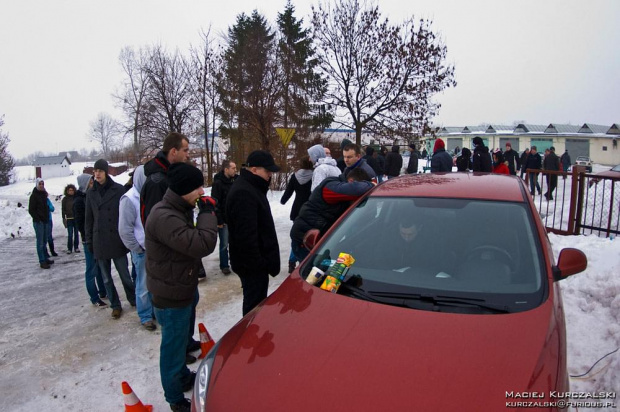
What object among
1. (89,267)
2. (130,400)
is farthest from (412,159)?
(130,400)

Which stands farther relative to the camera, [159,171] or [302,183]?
[302,183]

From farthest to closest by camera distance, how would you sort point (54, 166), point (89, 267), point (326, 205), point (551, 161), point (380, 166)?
point (54, 166) < point (551, 161) < point (380, 166) < point (89, 267) < point (326, 205)

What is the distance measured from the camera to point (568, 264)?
2.39 meters

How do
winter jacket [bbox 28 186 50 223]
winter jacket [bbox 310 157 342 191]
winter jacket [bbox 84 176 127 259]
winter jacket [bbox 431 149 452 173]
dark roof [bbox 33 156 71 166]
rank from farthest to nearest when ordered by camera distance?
dark roof [bbox 33 156 71 166] → winter jacket [bbox 431 149 452 173] → winter jacket [bbox 28 186 50 223] → winter jacket [bbox 310 157 342 191] → winter jacket [bbox 84 176 127 259]

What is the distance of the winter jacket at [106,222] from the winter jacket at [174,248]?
7.07 feet

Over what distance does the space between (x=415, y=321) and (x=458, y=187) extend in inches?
59.8

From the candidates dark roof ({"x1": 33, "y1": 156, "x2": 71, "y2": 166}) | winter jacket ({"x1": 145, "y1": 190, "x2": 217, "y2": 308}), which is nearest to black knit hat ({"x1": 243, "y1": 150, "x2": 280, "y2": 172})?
winter jacket ({"x1": 145, "y1": 190, "x2": 217, "y2": 308})

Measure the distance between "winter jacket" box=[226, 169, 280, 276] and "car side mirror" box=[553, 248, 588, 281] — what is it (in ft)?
7.02

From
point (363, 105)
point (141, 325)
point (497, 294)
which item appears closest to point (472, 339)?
point (497, 294)

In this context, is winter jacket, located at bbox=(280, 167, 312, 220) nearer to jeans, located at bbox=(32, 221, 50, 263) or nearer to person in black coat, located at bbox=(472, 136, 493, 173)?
jeans, located at bbox=(32, 221, 50, 263)

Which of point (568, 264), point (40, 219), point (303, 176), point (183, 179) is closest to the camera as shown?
point (568, 264)

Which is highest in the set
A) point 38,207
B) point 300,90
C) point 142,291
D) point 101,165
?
point 300,90

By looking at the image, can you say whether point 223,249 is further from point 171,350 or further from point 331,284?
point 331,284

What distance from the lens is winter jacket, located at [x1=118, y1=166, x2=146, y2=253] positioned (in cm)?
423
